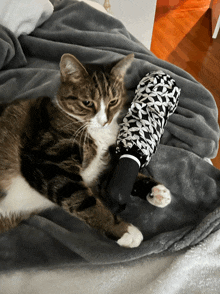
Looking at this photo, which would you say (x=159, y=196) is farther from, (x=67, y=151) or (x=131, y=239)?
(x=67, y=151)

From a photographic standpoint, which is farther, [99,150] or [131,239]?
[99,150]

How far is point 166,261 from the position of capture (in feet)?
2.39

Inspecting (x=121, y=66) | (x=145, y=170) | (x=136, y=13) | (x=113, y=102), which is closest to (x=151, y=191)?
(x=145, y=170)

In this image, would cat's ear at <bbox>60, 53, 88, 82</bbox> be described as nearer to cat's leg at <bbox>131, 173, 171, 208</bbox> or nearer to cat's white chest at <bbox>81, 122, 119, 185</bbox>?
cat's white chest at <bbox>81, 122, 119, 185</bbox>

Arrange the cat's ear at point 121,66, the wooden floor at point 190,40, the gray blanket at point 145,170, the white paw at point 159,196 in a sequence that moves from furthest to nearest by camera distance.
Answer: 1. the wooden floor at point 190,40
2. the cat's ear at point 121,66
3. the white paw at point 159,196
4. the gray blanket at point 145,170

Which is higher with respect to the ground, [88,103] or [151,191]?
[88,103]

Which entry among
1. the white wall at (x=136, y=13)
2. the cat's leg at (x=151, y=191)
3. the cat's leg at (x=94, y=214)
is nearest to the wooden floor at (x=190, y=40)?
the white wall at (x=136, y=13)

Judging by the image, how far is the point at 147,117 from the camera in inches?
39.8

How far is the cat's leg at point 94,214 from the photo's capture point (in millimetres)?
787

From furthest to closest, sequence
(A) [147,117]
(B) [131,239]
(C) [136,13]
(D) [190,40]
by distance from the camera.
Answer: (D) [190,40]
(C) [136,13]
(A) [147,117]
(B) [131,239]

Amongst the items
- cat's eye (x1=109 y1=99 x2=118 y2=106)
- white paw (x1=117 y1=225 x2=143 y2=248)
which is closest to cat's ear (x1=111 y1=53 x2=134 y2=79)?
cat's eye (x1=109 y1=99 x2=118 y2=106)

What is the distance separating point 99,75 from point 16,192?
563 mm

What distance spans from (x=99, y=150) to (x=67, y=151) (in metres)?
0.16

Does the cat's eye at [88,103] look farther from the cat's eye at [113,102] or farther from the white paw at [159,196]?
the white paw at [159,196]
